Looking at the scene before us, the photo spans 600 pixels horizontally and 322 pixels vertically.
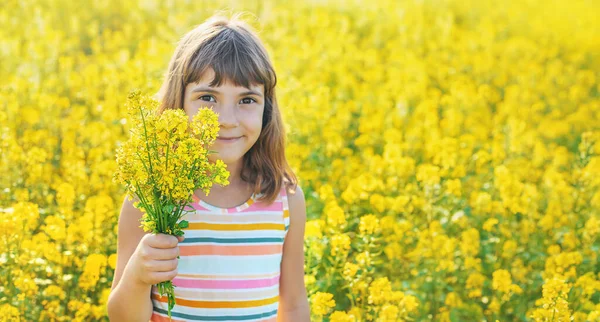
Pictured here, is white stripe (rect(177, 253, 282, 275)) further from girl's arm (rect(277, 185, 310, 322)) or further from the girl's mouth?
the girl's mouth

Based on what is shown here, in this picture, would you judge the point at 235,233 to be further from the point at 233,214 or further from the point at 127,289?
the point at 127,289

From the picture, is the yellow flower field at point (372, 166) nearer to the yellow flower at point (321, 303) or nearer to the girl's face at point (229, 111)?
the yellow flower at point (321, 303)

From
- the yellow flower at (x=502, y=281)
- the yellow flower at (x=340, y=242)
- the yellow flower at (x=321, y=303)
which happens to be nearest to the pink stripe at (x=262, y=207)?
the yellow flower at (x=321, y=303)

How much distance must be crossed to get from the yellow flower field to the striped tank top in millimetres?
398

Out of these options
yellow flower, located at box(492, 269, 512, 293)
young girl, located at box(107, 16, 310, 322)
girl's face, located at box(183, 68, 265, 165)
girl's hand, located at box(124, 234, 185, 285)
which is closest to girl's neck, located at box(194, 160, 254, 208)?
young girl, located at box(107, 16, 310, 322)

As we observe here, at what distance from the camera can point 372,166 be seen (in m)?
4.06

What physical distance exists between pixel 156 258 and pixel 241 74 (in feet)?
2.04

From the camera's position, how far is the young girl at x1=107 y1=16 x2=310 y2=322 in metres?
2.12

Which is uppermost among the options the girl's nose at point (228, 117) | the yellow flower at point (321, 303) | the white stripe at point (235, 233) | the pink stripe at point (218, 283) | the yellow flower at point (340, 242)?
the girl's nose at point (228, 117)

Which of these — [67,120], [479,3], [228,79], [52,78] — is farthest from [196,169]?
[479,3]

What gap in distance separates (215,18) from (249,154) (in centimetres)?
42

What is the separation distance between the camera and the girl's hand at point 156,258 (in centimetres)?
171

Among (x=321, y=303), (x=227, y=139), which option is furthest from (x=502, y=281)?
(x=227, y=139)

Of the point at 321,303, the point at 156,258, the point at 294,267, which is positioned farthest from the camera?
the point at 321,303
